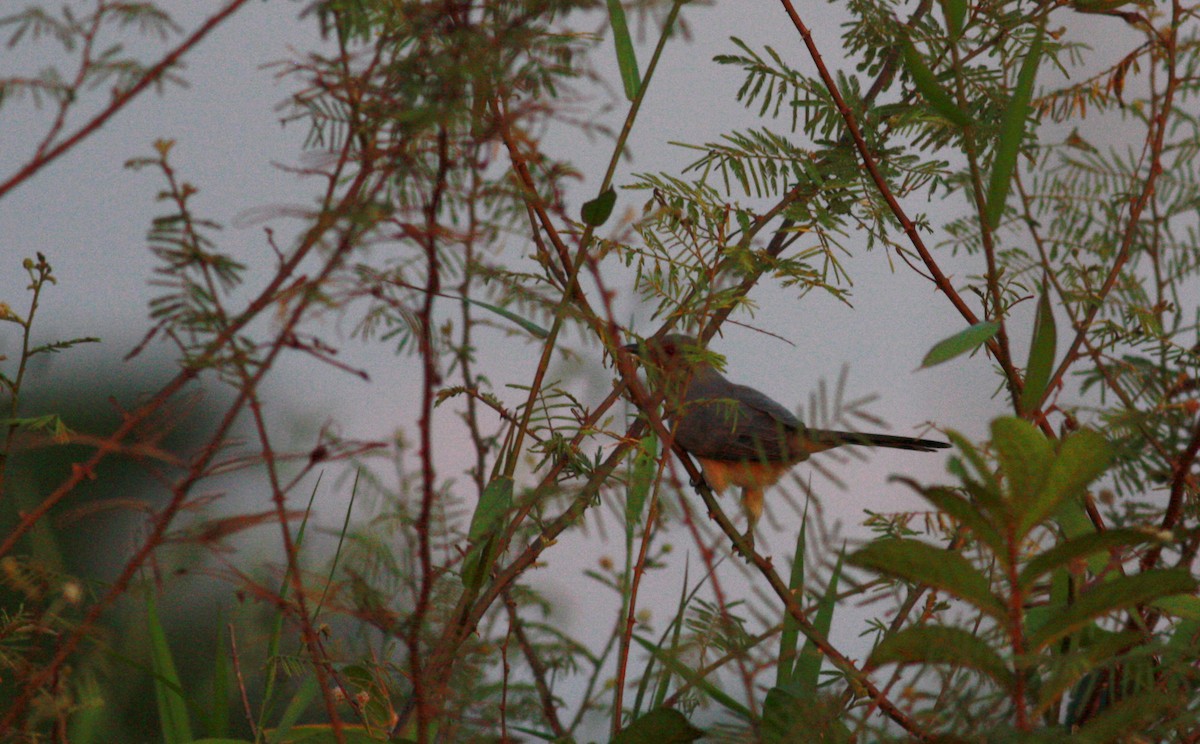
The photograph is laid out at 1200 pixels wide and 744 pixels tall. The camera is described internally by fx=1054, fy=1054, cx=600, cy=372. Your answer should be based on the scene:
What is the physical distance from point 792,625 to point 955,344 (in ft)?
0.82

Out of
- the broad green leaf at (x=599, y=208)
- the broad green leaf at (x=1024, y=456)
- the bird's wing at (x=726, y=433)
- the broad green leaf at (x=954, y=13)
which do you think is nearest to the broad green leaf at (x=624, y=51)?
the broad green leaf at (x=599, y=208)

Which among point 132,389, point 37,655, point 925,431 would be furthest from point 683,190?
point 132,389

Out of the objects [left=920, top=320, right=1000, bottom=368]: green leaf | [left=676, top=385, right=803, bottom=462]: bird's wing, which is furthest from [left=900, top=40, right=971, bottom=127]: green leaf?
Result: [left=676, top=385, right=803, bottom=462]: bird's wing

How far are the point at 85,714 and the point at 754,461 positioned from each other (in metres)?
1.48

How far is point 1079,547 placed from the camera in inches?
20.3

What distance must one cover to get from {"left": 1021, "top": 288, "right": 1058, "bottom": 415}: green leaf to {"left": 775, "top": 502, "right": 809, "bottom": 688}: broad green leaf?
0.19m

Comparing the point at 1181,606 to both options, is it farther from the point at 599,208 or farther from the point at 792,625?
the point at 599,208

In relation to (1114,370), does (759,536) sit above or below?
below

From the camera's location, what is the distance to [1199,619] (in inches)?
29.0

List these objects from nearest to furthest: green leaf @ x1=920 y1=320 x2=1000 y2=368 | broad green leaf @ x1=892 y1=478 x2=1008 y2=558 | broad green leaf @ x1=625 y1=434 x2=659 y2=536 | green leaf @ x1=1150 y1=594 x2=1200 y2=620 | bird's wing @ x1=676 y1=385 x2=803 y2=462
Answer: broad green leaf @ x1=892 y1=478 x2=1008 y2=558 < green leaf @ x1=920 y1=320 x2=1000 y2=368 < green leaf @ x1=1150 y1=594 x2=1200 y2=620 < broad green leaf @ x1=625 y1=434 x2=659 y2=536 < bird's wing @ x1=676 y1=385 x2=803 y2=462

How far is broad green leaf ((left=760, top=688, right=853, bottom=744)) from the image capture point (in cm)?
61

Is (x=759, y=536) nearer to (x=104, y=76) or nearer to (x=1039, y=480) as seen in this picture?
(x=1039, y=480)

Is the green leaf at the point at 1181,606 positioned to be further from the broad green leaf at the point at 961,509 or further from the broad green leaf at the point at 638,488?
the broad green leaf at the point at 638,488

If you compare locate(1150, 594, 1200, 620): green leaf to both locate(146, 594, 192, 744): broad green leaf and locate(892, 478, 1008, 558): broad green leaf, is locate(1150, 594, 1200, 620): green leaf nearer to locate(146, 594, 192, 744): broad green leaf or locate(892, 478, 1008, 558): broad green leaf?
locate(892, 478, 1008, 558): broad green leaf
